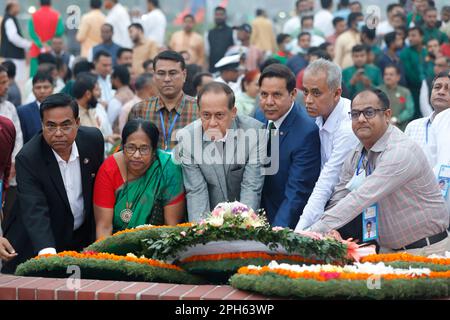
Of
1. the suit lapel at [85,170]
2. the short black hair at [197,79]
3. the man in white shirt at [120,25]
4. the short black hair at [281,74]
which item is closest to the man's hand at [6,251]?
the suit lapel at [85,170]

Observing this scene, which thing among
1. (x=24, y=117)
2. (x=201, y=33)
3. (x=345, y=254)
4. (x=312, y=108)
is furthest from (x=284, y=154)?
(x=201, y=33)

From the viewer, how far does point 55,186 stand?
21.9ft

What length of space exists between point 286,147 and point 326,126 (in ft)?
1.17

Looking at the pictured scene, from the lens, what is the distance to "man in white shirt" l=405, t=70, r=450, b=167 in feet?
24.7

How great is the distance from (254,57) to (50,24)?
3468 mm

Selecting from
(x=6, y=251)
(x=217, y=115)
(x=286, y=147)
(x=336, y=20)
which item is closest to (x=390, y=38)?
(x=336, y=20)

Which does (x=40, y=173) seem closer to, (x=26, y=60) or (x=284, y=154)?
(x=284, y=154)

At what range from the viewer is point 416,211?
6.08 m

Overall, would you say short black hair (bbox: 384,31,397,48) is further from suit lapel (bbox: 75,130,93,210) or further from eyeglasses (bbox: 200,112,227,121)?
suit lapel (bbox: 75,130,93,210)

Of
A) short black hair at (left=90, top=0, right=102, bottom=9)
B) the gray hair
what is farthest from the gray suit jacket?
short black hair at (left=90, top=0, right=102, bottom=9)

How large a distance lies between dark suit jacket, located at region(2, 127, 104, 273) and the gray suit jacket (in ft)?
2.44

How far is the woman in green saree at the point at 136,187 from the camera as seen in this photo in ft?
22.1
